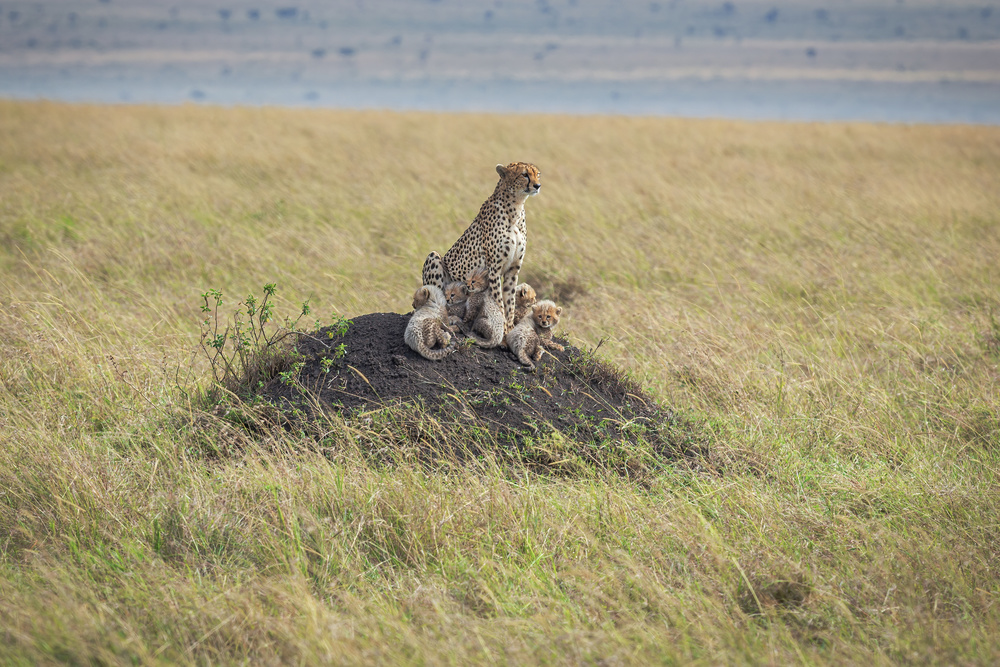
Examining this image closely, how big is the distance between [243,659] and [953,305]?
775cm

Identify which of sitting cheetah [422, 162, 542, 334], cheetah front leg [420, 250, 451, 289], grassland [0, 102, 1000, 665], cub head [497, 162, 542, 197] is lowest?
grassland [0, 102, 1000, 665]

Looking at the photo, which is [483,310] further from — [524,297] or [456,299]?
[524,297]

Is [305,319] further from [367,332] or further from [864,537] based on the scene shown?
[864,537]

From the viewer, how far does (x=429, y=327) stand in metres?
4.74

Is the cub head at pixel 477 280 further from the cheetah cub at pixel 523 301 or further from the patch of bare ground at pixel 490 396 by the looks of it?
the patch of bare ground at pixel 490 396

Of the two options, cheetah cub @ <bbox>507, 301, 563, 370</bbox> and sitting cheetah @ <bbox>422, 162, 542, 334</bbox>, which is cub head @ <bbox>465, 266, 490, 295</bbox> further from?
cheetah cub @ <bbox>507, 301, 563, 370</bbox>

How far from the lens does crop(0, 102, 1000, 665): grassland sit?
10.2 feet

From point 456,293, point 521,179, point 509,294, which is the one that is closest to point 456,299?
point 456,293

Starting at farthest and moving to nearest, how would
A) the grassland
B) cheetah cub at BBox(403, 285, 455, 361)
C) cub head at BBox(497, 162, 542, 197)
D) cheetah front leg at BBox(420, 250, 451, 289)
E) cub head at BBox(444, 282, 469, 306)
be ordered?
cheetah front leg at BBox(420, 250, 451, 289), cub head at BBox(444, 282, 469, 306), cheetah cub at BBox(403, 285, 455, 361), cub head at BBox(497, 162, 542, 197), the grassland

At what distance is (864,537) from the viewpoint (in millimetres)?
3791

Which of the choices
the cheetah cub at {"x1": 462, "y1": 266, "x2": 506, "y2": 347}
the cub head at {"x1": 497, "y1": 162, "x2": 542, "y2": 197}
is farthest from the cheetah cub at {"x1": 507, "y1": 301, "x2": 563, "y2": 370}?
the cub head at {"x1": 497, "y1": 162, "x2": 542, "y2": 197}

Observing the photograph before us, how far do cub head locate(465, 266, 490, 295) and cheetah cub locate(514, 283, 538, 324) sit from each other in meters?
0.27

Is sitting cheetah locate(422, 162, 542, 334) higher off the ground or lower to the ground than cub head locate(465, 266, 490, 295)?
higher

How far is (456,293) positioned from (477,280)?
0.16m
